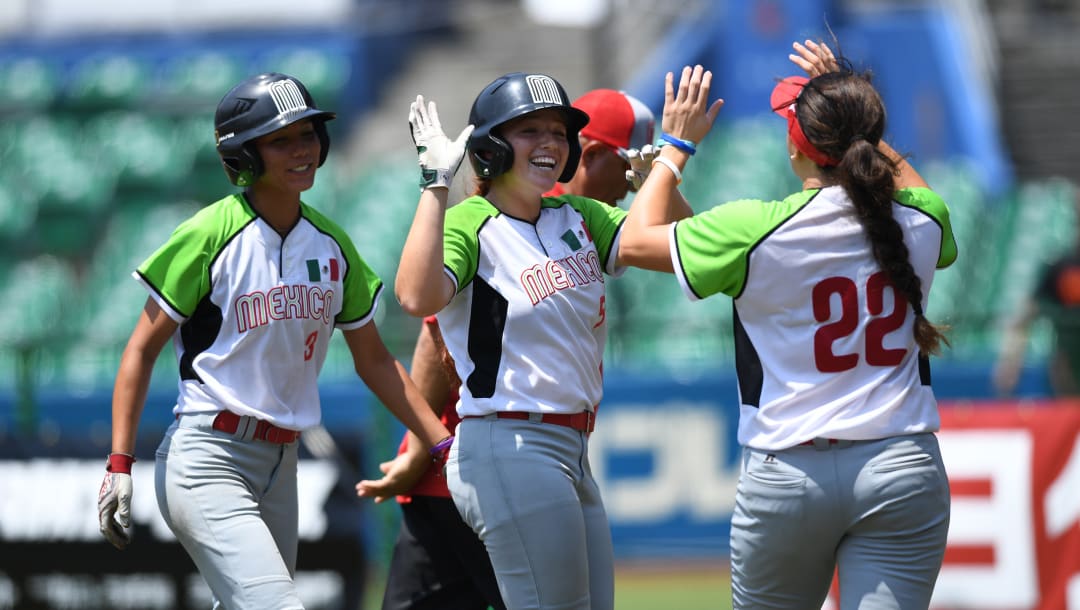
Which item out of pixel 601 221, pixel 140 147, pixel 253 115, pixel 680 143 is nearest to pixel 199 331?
pixel 253 115

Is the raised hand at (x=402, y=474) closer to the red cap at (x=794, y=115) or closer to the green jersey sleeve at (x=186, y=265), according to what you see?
the green jersey sleeve at (x=186, y=265)

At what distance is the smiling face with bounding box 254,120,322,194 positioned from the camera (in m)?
4.46

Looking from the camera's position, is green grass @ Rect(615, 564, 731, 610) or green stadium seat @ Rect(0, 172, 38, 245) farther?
green stadium seat @ Rect(0, 172, 38, 245)

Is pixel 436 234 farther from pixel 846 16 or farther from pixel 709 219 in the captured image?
pixel 846 16

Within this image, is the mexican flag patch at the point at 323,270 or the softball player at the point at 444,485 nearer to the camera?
the mexican flag patch at the point at 323,270

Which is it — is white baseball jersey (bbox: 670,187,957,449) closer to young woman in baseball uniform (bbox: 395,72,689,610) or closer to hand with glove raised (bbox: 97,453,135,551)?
young woman in baseball uniform (bbox: 395,72,689,610)

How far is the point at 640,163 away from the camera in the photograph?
14.9 feet

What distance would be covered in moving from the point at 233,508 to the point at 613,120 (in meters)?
1.93

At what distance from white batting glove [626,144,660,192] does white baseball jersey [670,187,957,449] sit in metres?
0.63

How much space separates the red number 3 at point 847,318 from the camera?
3.85 metres

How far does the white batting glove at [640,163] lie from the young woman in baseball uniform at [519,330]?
0.32 metres

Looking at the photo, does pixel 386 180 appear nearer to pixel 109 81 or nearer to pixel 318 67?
pixel 318 67

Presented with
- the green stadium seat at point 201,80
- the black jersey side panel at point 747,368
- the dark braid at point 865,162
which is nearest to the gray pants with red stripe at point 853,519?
the black jersey side panel at point 747,368

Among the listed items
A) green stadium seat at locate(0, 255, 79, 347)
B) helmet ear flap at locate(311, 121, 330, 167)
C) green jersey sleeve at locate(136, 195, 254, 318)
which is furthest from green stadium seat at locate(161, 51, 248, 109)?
green jersey sleeve at locate(136, 195, 254, 318)
